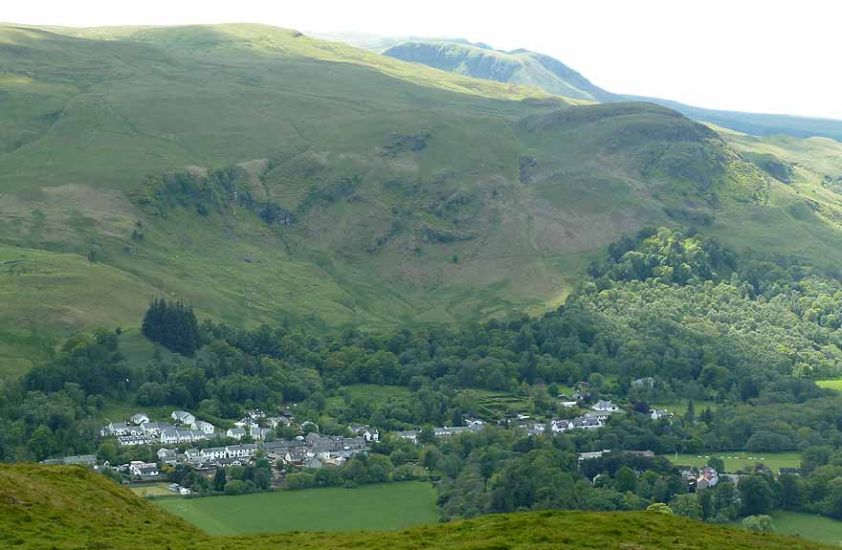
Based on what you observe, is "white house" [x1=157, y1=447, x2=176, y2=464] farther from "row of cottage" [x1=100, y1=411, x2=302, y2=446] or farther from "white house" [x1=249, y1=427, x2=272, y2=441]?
"white house" [x1=249, y1=427, x2=272, y2=441]

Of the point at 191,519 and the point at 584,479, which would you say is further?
the point at 584,479

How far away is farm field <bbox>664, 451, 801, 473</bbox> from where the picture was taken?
4860 inches

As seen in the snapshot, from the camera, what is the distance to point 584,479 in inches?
4373

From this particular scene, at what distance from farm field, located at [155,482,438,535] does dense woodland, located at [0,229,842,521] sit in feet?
8.69

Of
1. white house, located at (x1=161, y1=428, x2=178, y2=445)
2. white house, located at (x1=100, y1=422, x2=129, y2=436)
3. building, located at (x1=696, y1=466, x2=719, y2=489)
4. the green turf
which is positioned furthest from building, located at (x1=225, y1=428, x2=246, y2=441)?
the green turf

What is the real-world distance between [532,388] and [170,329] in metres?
44.8

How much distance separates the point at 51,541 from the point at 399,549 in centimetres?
1245

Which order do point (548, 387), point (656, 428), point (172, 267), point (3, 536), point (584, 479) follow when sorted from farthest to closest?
point (172, 267), point (548, 387), point (656, 428), point (584, 479), point (3, 536)

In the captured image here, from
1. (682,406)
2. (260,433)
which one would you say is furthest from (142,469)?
(682,406)

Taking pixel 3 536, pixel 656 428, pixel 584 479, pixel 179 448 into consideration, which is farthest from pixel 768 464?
pixel 3 536

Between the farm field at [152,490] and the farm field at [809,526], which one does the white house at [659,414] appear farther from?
the farm field at [152,490]

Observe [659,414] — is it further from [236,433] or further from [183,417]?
[183,417]

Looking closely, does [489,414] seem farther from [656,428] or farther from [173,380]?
[173,380]

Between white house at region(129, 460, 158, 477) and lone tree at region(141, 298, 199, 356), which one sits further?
lone tree at region(141, 298, 199, 356)
